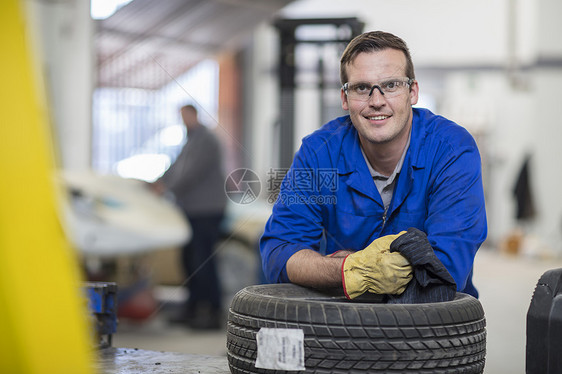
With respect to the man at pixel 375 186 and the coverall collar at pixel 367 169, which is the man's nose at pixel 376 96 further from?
the coverall collar at pixel 367 169

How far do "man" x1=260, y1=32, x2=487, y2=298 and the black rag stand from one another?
36 mm

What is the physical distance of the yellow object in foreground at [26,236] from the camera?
2.84 feet

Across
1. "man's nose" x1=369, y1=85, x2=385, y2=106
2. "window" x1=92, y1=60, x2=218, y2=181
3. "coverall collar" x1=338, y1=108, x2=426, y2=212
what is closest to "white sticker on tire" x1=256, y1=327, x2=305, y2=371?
"coverall collar" x1=338, y1=108, x2=426, y2=212

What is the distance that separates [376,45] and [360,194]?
0.40 meters

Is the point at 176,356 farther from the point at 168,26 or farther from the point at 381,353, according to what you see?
the point at 168,26

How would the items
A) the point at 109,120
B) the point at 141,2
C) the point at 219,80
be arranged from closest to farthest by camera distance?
1. the point at 141,2
2. the point at 109,120
3. the point at 219,80

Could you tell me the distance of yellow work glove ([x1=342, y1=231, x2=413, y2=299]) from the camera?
5.05 ft

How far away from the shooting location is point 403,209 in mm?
1819

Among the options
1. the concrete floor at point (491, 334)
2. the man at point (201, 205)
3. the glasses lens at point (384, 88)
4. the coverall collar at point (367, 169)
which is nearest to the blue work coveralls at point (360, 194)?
the coverall collar at point (367, 169)

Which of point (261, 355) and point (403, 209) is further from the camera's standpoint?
point (403, 209)

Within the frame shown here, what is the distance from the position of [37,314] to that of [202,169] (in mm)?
3675

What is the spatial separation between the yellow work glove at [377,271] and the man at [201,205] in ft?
9.69

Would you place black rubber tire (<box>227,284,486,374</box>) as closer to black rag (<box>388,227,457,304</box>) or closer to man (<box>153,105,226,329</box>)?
black rag (<box>388,227,457,304</box>)

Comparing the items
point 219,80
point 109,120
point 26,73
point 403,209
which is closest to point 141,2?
point 403,209
